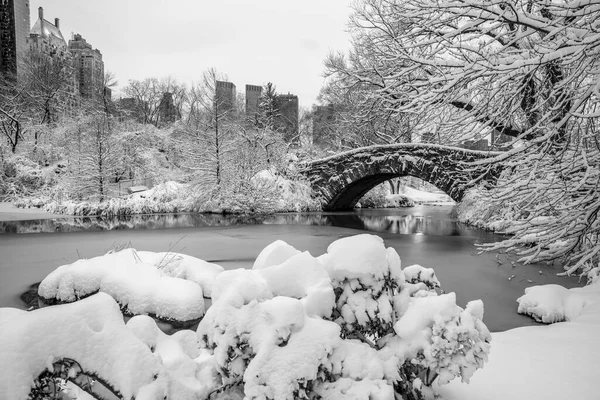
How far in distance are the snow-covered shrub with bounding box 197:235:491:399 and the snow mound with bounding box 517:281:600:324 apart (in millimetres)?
3480

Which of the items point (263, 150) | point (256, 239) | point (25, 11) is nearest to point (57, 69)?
point (263, 150)

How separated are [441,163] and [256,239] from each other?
8907 mm

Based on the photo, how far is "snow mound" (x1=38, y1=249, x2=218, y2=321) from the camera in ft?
15.4

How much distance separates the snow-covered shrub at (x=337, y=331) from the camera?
5.36ft

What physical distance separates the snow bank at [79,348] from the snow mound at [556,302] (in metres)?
4.89

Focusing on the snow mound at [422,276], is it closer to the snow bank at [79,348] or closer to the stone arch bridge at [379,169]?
the snow bank at [79,348]

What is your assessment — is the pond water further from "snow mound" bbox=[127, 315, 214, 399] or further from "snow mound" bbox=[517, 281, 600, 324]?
"snow mound" bbox=[127, 315, 214, 399]

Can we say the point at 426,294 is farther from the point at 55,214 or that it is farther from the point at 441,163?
the point at 55,214

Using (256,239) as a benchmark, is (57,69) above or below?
above

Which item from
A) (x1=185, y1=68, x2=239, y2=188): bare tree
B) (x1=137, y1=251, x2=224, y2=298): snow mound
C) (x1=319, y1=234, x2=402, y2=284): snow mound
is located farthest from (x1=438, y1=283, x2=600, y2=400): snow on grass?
(x1=185, y1=68, x2=239, y2=188): bare tree

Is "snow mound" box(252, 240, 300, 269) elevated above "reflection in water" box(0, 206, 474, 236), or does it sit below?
above

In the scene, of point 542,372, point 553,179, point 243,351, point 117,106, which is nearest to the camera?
point 243,351

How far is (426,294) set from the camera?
90.1 inches

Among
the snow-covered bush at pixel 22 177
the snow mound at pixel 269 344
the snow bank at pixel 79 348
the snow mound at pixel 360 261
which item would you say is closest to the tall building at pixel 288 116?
the snow-covered bush at pixel 22 177
